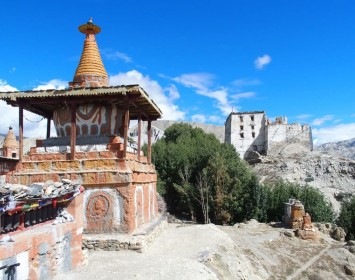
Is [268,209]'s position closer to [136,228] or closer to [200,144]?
[200,144]

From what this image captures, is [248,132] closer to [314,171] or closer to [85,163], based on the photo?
[314,171]

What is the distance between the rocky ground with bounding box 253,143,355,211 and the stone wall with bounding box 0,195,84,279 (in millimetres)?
41036

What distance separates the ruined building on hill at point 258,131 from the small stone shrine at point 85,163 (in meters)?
52.8

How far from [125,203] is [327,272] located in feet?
36.6

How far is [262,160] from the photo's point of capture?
205ft

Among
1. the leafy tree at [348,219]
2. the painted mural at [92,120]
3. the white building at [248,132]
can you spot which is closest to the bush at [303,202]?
the leafy tree at [348,219]

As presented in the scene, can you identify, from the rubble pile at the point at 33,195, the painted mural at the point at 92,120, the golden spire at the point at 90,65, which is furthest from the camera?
the golden spire at the point at 90,65

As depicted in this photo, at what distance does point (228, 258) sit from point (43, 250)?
812cm

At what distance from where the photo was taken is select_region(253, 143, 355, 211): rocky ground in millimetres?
51562

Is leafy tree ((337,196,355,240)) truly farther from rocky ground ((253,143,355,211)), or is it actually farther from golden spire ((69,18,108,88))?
golden spire ((69,18,108,88))

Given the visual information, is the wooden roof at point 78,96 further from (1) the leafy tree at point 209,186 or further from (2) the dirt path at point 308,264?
(1) the leafy tree at point 209,186

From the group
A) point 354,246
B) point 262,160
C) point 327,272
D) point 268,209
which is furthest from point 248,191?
point 262,160

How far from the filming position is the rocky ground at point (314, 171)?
51.6m

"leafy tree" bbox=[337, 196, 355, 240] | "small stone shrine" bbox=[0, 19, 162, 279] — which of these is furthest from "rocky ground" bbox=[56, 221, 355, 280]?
"leafy tree" bbox=[337, 196, 355, 240]
